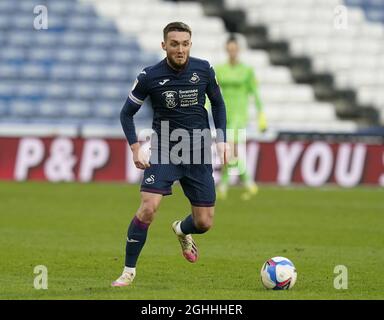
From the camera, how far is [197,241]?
11.8 metres

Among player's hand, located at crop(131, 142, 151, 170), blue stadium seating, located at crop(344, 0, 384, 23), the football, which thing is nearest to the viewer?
the football

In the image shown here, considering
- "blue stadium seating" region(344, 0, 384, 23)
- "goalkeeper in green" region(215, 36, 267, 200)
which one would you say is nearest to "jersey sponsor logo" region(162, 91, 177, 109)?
"goalkeeper in green" region(215, 36, 267, 200)

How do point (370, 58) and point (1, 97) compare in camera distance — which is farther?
point (370, 58)

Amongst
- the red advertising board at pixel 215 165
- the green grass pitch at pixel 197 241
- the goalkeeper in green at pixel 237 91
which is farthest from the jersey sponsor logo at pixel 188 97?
the red advertising board at pixel 215 165

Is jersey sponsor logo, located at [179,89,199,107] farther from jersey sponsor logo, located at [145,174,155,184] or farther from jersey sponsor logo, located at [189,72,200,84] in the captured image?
jersey sponsor logo, located at [145,174,155,184]

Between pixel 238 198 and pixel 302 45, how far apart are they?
914cm

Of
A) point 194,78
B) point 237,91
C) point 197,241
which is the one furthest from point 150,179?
point 237,91

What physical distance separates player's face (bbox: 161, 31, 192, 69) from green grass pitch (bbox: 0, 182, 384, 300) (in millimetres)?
1776

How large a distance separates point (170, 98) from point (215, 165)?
11454 mm

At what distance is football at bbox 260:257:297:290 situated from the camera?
7984 mm

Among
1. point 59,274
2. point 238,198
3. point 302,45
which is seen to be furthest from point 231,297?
point 302,45

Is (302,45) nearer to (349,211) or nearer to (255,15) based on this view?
(255,15)

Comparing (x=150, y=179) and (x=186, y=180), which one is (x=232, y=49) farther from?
(x=150, y=179)

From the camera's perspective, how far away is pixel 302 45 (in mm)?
25906
